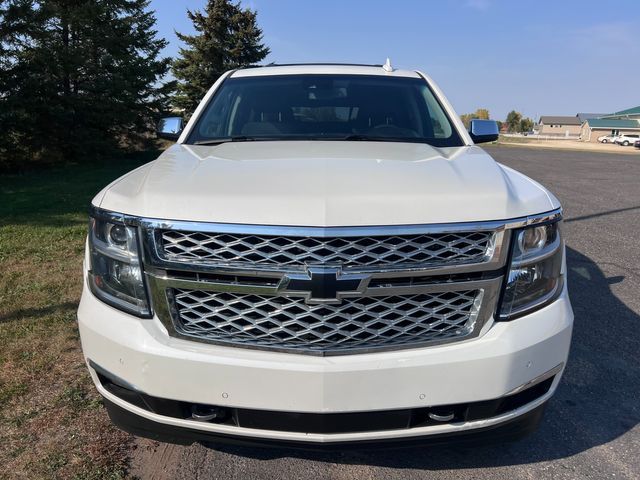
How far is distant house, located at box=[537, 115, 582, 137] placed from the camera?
412ft

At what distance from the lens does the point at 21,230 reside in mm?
6465

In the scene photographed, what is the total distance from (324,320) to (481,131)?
2425 millimetres

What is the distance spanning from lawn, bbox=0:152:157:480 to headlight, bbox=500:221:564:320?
1814mm

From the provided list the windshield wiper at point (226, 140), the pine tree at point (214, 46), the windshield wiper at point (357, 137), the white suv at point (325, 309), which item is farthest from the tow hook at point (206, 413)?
the pine tree at point (214, 46)

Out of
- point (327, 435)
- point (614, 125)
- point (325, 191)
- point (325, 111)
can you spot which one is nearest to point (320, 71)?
point (325, 111)

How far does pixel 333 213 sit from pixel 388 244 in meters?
0.22

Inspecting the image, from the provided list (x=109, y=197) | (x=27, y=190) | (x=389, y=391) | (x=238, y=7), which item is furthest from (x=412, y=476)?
(x=238, y=7)

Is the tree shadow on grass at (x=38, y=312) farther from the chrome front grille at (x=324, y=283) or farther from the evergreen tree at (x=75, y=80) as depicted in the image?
the evergreen tree at (x=75, y=80)

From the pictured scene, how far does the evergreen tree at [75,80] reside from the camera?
12641 millimetres

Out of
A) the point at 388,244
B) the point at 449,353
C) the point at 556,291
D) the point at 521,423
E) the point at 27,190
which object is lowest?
the point at 27,190

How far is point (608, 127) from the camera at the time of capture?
289 feet

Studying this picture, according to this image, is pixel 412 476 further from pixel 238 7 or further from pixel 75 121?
pixel 238 7

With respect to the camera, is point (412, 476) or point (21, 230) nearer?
point (412, 476)

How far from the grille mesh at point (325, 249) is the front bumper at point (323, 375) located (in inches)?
12.2
